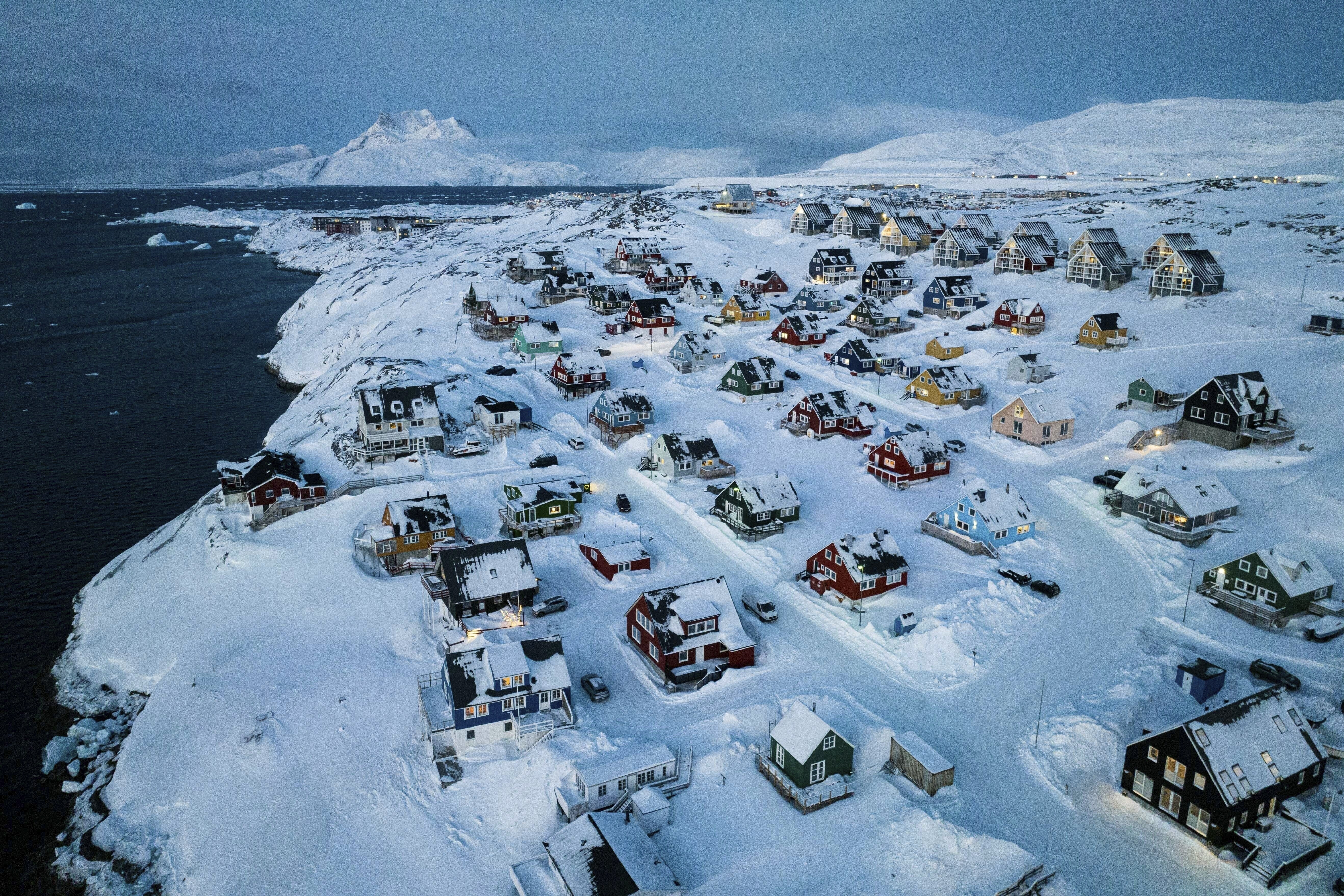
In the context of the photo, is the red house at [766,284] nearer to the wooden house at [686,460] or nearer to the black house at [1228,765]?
the wooden house at [686,460]

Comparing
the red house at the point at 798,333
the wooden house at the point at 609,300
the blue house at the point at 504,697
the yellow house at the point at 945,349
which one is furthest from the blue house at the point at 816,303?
the blue house at the point at 504,697

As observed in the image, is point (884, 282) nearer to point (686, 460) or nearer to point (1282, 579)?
point (686, 460)

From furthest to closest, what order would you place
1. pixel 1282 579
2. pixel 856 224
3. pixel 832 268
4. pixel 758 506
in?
pixel 856 224 < pixel 832 268 < pixel 758 506 < pixel 1282 579

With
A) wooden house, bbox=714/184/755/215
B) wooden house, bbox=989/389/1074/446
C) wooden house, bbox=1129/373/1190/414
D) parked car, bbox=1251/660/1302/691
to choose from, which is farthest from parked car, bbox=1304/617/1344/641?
wooden house, bbox=714/184/755/215

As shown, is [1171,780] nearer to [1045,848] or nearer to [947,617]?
[1045,848]

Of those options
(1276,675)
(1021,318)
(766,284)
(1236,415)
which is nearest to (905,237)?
(766,284)

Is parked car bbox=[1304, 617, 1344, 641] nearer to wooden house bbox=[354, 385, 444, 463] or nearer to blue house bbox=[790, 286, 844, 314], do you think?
wooden house bbox=[354, 385, 444, 463]

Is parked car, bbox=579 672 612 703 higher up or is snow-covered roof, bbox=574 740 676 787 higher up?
snow-covered roof, bbox=574 740 676 787
